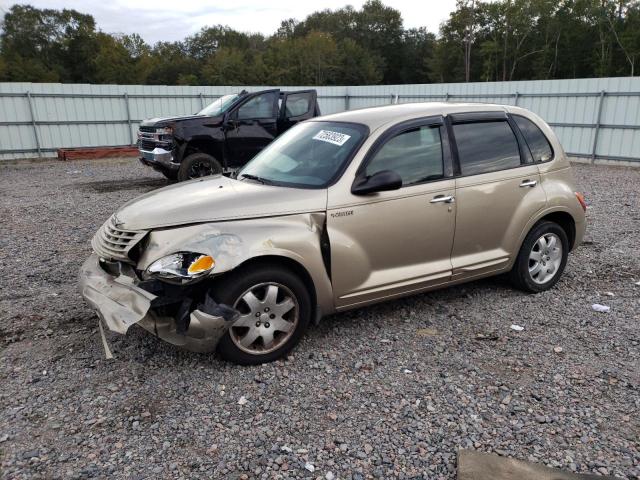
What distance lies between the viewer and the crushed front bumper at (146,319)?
323 cm

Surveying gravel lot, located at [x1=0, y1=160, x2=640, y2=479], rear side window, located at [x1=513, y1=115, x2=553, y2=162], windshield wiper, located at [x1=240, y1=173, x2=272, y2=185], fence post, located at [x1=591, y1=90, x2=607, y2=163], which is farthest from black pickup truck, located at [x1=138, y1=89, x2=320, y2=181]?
fence post, located at [x1=591, y1=90, x2=607, y2=163]

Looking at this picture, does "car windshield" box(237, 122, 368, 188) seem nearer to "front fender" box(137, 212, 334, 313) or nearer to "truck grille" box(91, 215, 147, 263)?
"front fender" box(137, 212, 334, 313)

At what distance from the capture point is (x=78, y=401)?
3.23m

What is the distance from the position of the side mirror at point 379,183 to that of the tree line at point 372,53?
55193 mm

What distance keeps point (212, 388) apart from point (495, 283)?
316cm

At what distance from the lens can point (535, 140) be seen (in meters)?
4.81

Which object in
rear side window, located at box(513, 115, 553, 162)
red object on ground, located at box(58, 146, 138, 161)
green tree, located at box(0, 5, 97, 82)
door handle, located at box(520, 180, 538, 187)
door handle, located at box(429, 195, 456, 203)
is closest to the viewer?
door handle, located at box(429, 195, 456, 203)

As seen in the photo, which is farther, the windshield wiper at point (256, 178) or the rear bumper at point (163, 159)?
the rear bumper at point (163, 159)

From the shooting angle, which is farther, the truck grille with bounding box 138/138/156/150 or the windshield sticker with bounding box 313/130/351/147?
the truck grille with bounding box 138/138/156/150

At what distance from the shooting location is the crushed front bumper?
3232mm

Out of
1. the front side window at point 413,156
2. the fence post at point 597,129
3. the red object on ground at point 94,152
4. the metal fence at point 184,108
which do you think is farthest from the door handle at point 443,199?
the red object on ground at point 94,152

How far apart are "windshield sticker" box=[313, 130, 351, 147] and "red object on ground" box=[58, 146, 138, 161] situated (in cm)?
1386

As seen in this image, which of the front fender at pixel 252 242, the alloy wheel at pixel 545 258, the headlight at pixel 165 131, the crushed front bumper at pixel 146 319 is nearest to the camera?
the crushed front bumper at pixel 146 319

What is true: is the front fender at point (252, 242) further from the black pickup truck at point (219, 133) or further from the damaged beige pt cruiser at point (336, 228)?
the black pickup truck at point (219, 133)
